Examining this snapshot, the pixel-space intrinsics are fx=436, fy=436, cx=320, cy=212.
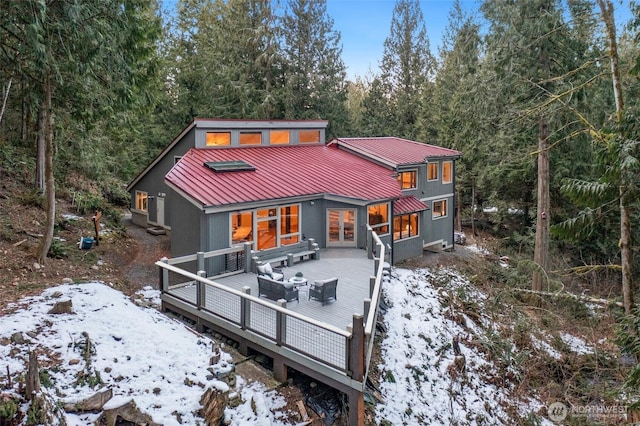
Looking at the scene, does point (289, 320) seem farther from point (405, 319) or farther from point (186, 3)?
point (186, 3)

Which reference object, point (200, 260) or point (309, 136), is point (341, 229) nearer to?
→ point (200, 260)

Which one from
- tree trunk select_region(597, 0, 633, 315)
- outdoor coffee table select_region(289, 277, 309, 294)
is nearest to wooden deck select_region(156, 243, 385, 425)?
outdoor coffee table select_region(289, 277, 309, 294)

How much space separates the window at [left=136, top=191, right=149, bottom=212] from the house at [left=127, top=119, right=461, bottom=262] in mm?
51

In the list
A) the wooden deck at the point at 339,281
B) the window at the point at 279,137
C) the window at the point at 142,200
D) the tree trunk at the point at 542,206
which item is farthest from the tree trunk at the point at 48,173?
the tree trunk at the point at 542,206

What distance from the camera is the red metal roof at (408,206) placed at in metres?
19.7

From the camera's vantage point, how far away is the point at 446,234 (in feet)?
80.0

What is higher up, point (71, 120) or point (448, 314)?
point (71, 120)

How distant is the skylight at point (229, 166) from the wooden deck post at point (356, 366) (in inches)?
375

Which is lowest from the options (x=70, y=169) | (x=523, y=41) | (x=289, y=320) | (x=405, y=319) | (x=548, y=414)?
(x=548, y=414)

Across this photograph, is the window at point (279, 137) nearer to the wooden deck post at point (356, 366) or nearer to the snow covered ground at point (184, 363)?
the snow covered ground at point (184, 363)

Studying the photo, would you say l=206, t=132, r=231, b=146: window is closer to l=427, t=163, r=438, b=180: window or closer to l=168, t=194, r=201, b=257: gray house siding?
l=168, t=194, r=201, b=257: gray house siding

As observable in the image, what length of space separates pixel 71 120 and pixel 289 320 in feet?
37.1

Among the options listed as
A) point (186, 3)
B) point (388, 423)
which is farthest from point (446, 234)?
point (186, 3)

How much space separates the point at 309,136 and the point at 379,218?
6.38 m
